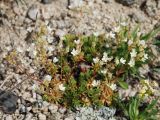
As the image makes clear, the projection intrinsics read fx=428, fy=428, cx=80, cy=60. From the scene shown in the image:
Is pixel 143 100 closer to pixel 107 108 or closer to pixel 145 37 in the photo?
pixel 107 108

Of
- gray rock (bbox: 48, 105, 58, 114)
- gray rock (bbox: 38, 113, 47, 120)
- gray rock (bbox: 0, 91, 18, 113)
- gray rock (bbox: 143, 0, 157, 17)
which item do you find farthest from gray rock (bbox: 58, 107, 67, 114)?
gray rock (bbox: 143, 0, 157, 17)

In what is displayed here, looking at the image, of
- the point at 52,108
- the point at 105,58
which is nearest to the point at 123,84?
the point at 105,58

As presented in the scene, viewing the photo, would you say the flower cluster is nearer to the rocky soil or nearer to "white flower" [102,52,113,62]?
"white flower" [102,52,113,62]

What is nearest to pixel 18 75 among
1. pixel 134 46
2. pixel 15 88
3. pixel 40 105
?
pixel 15 88

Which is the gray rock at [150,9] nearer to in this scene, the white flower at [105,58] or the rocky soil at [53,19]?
the rocky soil at [53,19]

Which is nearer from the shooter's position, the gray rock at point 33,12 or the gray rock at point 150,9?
the gray rock at point 33,12

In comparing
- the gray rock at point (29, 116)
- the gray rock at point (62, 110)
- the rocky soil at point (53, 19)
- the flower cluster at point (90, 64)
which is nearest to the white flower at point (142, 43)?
the flower cluster at point (90, 64)

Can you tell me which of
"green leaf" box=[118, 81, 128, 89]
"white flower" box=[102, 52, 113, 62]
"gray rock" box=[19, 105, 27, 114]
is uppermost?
"white flower" box=[102, 52, 113, 62]
